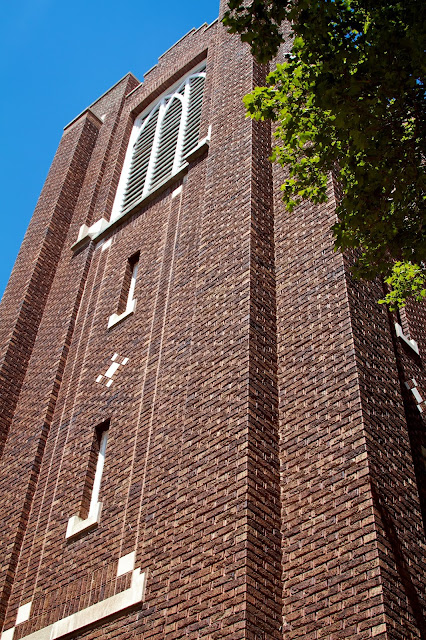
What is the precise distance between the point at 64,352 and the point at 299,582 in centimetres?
787

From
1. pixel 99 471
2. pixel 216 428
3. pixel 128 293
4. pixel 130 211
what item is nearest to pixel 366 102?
pixel 216 428

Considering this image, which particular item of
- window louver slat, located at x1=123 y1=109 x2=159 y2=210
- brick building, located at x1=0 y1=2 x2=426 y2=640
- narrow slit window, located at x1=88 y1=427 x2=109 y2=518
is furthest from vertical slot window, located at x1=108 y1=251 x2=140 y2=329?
narrow slit window, located at x1=88 y1=427 x2=109 y2=518

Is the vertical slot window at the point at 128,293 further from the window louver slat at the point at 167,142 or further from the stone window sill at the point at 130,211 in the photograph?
the window louver slat at the point at 167,142

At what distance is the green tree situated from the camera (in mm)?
6973

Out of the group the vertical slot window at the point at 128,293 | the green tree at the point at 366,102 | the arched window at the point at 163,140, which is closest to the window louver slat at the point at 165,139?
the arched window at the point at 163,140

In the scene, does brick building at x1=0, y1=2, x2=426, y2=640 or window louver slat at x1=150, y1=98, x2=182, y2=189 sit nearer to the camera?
brick building at x1=0, y1=2, x2=426, y2=640

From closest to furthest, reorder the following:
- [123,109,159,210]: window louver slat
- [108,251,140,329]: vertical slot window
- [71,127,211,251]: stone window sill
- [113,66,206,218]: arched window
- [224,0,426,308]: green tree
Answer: [224,0,426,308]: green tree
[108,251,140,329]: vertical slot window
[71,127,211,251]: stone window sill
[113,66,206,218]: arched window
[123,109,159,210]: window louver slat

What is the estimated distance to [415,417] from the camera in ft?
34.4

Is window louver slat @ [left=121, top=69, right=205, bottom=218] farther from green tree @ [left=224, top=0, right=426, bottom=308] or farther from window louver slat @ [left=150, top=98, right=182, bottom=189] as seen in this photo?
green tree @ [left=224, top=0, right=426, bottom=308]

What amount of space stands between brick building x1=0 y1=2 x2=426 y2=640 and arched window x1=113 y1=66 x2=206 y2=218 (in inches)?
26.3

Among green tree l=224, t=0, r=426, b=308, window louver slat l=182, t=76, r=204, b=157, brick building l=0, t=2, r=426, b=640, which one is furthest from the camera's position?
window louver slat l=182, t=76, r=204, b=157

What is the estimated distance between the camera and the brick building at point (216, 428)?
7.67 m

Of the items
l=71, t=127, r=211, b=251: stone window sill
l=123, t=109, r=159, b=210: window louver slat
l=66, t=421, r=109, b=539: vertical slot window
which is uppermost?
l=123, t=109, r=159, b=210: window louver slat

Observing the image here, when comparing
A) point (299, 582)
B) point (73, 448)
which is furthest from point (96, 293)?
point (299, 582)
